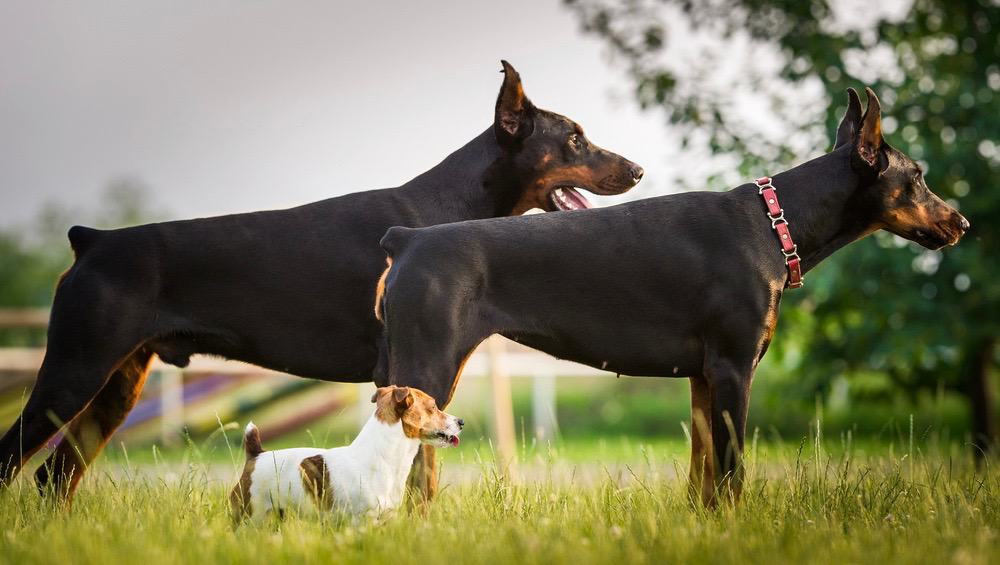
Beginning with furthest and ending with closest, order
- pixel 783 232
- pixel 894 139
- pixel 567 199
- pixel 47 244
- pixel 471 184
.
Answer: pixel 47 244, pixel 894 139, pixel 567 199, pixel 471 184, pixel 783 232

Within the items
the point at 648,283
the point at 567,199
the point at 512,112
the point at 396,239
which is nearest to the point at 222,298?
the point at 396,239

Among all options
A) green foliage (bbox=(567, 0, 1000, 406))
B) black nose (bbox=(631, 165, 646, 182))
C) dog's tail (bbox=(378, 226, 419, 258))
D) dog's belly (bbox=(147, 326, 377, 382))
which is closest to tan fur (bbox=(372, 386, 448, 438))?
dog's belly (bbox=(147, 326, 377, 382))

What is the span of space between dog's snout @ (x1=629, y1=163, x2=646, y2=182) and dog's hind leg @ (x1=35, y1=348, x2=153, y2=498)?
2735 mm

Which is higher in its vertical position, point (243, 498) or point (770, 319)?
point (770, 319)

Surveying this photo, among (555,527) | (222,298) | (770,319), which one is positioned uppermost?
(222,298)

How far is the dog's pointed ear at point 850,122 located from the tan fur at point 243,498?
3282 mm

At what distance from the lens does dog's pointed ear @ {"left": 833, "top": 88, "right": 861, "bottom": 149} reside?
16.0ft

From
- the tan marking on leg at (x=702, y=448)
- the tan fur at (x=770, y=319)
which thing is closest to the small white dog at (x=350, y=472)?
the tan marking on leg at (x=702, y=448)

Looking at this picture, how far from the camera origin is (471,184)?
5285mm

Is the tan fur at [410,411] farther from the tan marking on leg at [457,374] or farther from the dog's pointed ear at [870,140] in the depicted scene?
the dog's pointed ear at [870,140]

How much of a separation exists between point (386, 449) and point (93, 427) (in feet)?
5.85

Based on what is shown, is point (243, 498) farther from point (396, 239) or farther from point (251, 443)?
point (396, 239)

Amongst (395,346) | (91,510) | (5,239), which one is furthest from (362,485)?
(5,239)

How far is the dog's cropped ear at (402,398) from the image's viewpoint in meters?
4.25
